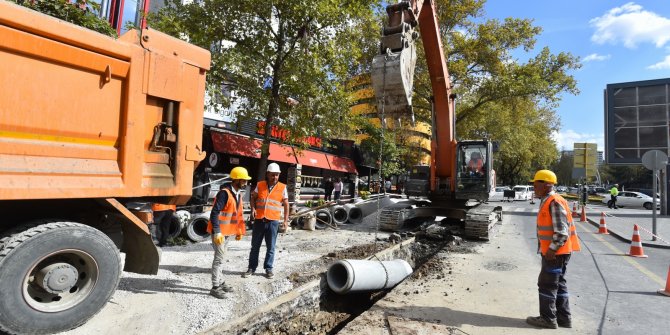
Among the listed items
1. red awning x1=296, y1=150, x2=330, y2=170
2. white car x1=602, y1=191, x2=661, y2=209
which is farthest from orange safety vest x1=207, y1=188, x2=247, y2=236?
white car x1=602, y1=191, x2=661, y2=209

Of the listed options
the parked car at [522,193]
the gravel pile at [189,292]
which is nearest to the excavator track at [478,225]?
the gravel pile at [189,292]

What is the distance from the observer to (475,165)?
37.4 feet

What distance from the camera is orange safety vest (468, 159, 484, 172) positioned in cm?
1137

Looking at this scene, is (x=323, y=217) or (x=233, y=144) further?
(x=233, y=144)

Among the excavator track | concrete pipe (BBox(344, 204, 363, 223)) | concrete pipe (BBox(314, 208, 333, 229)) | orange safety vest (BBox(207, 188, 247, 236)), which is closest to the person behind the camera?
orange safety vest (BBox(207, 188, 247, 236))

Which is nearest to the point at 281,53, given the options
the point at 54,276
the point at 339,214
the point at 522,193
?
the point at 339,214

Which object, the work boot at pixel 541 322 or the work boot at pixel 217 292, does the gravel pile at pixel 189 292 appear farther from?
the work boot at pixel 541 322

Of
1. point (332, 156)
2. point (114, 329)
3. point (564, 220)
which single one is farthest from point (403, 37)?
point (332, 156)

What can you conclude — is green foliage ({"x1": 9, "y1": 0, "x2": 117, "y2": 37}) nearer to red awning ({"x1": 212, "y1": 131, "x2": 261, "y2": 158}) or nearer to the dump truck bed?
the dump truck bed

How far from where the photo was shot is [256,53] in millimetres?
11180

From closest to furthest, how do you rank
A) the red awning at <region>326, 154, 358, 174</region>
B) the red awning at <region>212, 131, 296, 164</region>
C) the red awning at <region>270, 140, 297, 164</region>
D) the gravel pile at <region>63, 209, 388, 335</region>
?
the gravel pile at <region>63, 209, 388, 335</region> → the red awning at <region>212, 131, 296, 164</region> → the red awning at <region>270, 140, 297, 164</region> → the red awning at <region>326, 154, 358, 174</region>

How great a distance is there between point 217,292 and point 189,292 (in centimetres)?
40

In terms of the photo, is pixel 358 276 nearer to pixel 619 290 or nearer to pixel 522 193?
pixel 619 290

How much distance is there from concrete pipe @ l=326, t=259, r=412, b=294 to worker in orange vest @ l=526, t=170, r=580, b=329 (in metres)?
1.88
